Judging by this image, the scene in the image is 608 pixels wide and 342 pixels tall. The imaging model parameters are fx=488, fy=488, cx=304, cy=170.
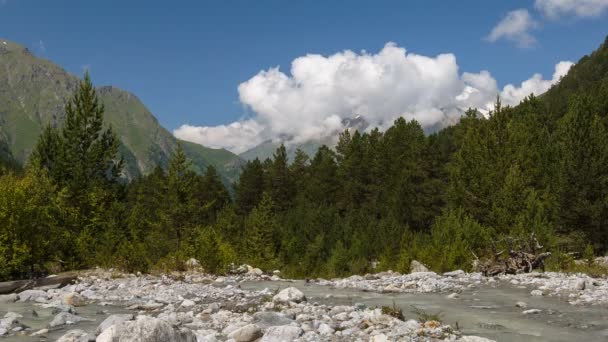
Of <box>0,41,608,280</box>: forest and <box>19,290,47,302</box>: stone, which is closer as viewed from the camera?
→ <box>19,290,47,302</box>: stone

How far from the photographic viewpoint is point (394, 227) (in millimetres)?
40844

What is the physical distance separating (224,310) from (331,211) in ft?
141

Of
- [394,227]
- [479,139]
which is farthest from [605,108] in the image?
[394,227]

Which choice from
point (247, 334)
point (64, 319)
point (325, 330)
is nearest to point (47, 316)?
point (64, 319)

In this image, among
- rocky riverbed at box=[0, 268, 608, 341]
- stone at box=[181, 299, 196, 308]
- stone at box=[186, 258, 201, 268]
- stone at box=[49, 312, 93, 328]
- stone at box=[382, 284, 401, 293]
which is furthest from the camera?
stone at box=[186, 258, 201, 268]

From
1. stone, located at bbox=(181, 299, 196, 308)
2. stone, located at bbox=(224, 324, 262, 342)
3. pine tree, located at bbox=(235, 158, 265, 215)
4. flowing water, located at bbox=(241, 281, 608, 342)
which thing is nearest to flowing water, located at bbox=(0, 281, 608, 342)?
flowing water, located at bbox=(241, 281, 608, 342)

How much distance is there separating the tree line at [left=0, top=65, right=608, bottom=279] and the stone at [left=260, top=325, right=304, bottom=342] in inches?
639

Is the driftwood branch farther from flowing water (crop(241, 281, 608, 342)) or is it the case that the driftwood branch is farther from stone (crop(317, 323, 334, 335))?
stone (crop(317, 323, 334, 335))

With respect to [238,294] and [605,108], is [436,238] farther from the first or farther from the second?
[605,108]

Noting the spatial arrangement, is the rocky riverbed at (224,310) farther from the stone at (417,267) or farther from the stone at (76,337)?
the stone at (417,267)

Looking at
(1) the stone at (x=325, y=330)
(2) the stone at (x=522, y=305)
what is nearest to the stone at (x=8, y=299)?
(1) the stone at (x=325, y=330)

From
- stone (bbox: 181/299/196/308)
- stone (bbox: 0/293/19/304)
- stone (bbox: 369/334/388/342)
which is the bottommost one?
stone (bbox: 181/299/196/308)

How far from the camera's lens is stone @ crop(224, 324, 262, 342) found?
29.2ft

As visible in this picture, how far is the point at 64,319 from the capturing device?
37.7ft
